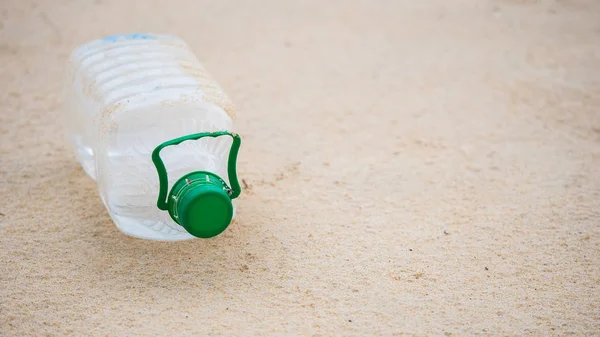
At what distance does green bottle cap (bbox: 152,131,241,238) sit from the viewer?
1200mm

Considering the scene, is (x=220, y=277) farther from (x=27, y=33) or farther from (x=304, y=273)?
(x=27, y=33)

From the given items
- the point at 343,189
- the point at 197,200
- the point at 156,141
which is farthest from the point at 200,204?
the point at 343,189

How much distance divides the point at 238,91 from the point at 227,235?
83cm

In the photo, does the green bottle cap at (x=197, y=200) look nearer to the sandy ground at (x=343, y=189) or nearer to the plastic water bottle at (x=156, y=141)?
the plastic water bottle at (x=156, y=141)

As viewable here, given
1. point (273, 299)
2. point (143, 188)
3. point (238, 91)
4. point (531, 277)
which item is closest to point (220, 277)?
point (273, 299)

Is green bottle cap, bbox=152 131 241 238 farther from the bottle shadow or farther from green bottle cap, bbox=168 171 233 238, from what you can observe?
the bottle shadow

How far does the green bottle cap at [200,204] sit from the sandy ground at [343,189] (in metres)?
0.14

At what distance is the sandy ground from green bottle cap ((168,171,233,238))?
0.46 feet

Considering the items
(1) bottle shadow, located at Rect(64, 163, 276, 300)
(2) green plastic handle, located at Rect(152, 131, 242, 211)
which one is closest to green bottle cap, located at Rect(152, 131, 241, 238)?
(2) green plastic handle, located at Rect(152, 131, 242, 211)

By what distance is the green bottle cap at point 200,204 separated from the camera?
1.20 metres

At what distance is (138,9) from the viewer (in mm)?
2730

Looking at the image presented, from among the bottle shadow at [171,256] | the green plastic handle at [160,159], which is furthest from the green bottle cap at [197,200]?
the bottle shadow at [171,256]

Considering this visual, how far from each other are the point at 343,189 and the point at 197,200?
539 millimetres

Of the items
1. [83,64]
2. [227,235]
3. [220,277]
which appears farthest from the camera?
[83,64]
